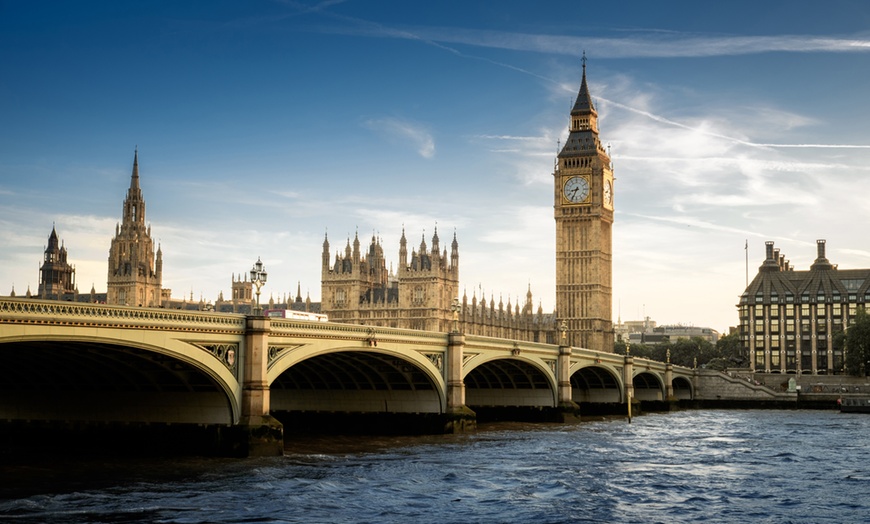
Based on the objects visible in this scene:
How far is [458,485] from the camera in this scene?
37.3 meters

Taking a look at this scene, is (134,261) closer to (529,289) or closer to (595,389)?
(529,289)

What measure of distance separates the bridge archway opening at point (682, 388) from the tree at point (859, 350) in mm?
23773

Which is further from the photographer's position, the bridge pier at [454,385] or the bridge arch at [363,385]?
the bridge pier at [454,385]

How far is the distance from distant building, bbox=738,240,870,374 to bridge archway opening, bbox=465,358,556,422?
10190 cm

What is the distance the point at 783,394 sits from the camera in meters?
116

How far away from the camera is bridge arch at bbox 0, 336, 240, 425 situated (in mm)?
37469

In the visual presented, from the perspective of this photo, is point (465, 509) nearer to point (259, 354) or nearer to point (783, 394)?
point (259, 354)

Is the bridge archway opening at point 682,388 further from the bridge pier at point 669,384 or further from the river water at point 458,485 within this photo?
the river water at point 458,485

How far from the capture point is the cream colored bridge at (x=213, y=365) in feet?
118

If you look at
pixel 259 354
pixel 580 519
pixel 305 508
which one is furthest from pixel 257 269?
pixel 580 519

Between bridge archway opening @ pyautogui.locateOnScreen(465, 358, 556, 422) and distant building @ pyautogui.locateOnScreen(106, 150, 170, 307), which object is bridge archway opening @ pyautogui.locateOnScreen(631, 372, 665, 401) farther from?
distant building @ pyautogui.locateOnScreen(106, 150, 170, 307)

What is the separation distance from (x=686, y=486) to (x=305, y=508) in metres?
15.1

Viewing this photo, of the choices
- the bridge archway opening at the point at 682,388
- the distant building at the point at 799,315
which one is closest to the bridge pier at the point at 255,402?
the bridge archway opening at the point at 682,388

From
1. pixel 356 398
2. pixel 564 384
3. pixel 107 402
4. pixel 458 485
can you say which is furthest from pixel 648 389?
pixel 458 485
